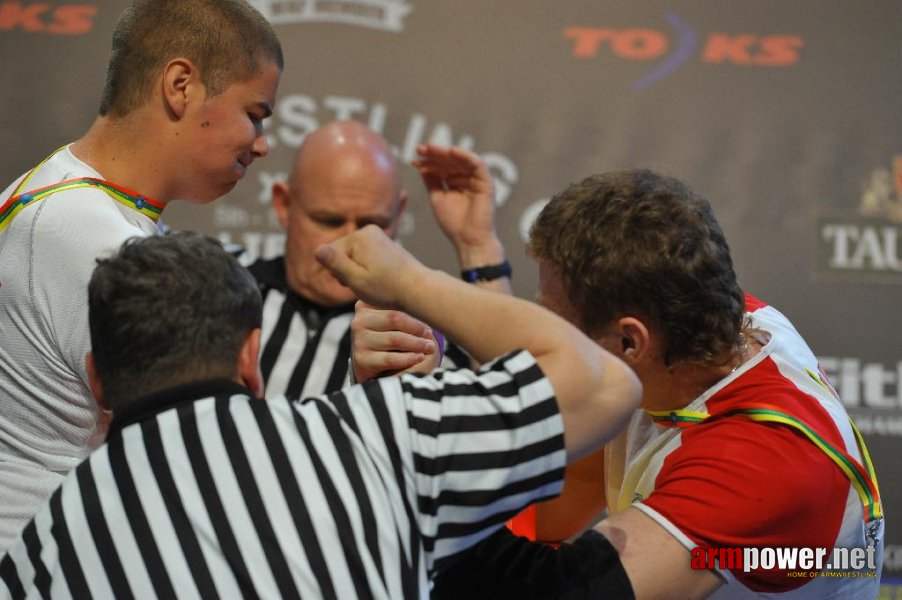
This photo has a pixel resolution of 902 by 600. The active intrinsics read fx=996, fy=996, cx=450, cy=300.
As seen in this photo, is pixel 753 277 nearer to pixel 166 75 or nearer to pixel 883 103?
pixel 883 103

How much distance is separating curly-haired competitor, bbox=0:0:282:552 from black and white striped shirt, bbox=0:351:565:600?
44 cm

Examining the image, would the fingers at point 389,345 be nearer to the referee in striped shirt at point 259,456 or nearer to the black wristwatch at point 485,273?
the referee in striped shirt at point 259,456

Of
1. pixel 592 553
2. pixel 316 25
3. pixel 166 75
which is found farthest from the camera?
pixel 316 25

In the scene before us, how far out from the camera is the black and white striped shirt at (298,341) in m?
2.75

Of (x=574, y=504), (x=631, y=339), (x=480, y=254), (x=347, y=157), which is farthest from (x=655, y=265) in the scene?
(x=347, y=157)

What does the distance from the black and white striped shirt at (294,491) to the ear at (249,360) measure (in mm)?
33

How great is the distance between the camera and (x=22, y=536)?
1.06m

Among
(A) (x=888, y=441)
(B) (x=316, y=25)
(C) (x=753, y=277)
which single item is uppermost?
(B) (x=316, y=25)

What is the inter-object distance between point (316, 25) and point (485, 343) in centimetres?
198

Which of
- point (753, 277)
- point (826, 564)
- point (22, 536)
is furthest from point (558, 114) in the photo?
point (22, 536)

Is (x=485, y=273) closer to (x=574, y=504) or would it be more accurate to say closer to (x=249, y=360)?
(x=574, y=504)

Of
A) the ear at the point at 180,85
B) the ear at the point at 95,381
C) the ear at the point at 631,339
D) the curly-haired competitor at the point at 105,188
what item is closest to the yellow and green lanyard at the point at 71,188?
the curly-haired competitor at the point at 105,188

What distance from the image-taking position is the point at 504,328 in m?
1.14

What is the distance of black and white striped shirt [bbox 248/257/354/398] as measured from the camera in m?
2.75
